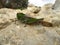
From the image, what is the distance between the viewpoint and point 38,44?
44.7 inches

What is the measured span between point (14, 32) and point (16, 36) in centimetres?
7

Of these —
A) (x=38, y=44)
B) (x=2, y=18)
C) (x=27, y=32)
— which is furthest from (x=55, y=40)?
(x=2, y=18)

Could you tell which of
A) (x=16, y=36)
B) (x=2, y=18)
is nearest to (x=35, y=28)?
(x=16, y=36)

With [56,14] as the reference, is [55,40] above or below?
below

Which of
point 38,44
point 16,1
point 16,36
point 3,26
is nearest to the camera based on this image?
point 38,44

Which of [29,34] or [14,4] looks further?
[14,4]

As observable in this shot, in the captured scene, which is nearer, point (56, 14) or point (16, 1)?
point (56, 14)

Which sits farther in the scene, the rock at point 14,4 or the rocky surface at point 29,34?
the rock at point 14,4

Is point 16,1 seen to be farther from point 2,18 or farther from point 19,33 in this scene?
point 19,33

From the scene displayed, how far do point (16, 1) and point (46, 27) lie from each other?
5.28 ft

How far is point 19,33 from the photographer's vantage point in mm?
1277

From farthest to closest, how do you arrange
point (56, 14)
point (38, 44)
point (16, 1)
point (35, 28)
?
1. point (16, 1)
2. point (56, 14)
3. point (35, 28)
4. point (38, 44)

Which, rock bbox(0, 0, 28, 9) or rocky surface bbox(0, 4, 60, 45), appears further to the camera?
rock bbox(0, 0, 28, 9)

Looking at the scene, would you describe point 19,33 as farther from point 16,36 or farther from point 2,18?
point 2,18
